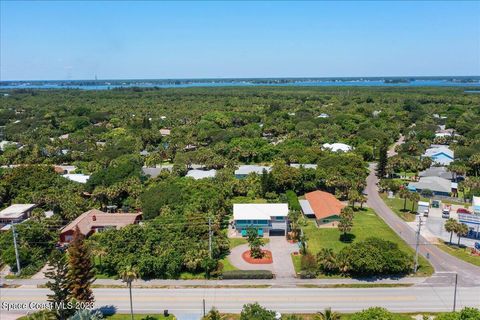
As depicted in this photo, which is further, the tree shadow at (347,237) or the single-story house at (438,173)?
the single-story house at (438,173)

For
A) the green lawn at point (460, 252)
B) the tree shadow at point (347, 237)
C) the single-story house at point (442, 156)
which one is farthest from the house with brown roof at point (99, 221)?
the single-story house at point (442, 156)

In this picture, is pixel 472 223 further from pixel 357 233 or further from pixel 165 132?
pixel 165 132

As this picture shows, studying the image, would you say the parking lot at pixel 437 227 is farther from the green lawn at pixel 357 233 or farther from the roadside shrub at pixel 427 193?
the green lawn at pixel 357 233

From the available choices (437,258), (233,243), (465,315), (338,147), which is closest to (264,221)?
(233,243)

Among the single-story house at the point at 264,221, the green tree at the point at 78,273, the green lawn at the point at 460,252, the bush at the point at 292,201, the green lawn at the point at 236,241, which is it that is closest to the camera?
the green tree at the point at 78,273

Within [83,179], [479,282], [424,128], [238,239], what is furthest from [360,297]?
[424,128]

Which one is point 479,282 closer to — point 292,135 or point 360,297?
point 360,297
